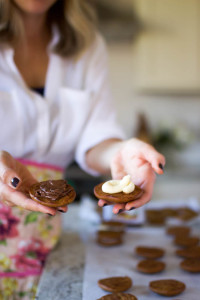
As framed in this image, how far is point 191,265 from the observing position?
2.90 feet

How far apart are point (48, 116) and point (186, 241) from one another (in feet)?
1.92

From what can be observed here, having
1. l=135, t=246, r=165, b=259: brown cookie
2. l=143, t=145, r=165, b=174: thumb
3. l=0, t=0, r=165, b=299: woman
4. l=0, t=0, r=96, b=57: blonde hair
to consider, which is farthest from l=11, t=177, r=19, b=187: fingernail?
l=0, t=0, r=96, b=57: blonde hair

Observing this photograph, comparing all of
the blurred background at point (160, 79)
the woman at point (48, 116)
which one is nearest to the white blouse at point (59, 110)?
the woman at point (48, 116)

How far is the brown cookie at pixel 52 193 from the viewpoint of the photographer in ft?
2.39

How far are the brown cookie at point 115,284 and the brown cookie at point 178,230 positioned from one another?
1.27ft

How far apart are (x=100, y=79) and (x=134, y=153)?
421 millimetres

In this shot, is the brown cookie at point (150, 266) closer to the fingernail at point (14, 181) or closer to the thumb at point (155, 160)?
the thumb at point (155, 160)

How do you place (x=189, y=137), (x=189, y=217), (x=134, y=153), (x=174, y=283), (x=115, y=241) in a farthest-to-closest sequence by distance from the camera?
(x=189, y=137) < (x=189, y=217) < (x=115, y=241) < (x=134, y=153) < (x=174, y=283)

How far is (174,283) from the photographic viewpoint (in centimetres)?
79

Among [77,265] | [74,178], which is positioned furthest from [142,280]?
[74,178]

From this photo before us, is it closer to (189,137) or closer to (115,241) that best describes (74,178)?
(189,137)

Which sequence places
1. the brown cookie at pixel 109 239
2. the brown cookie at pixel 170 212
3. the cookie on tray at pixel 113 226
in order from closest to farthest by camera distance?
the brown cookie at pixel 109 239 → the cookie on tray at pixel 113 226 → the brown cookie at pixel 170 212

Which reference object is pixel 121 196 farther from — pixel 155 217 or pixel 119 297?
pixel 155 217

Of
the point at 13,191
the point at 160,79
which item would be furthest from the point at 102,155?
the point at 160,79
